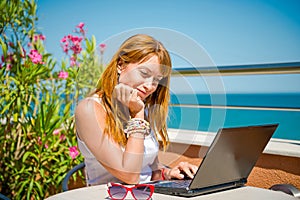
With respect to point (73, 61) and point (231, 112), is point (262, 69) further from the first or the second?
point (73, 61)

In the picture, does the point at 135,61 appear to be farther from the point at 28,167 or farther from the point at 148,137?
the point at 28,167

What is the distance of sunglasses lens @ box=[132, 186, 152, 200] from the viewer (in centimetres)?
142

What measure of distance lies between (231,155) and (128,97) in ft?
1.43

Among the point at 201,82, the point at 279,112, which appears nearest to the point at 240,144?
the point at 201,82

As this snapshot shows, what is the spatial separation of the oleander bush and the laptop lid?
173 centimetres

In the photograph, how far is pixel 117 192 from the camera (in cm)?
148

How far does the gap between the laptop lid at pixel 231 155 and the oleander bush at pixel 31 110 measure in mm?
1732

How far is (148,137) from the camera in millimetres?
1768

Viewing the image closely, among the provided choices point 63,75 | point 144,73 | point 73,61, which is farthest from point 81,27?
point 144,73

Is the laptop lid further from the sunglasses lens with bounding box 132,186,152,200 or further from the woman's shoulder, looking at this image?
the woman's shoulder

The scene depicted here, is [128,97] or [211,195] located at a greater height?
[128,97]

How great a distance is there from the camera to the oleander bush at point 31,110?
317 cm

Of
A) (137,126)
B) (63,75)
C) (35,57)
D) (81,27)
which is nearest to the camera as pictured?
(137,126)

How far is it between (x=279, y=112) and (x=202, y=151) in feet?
1.94
